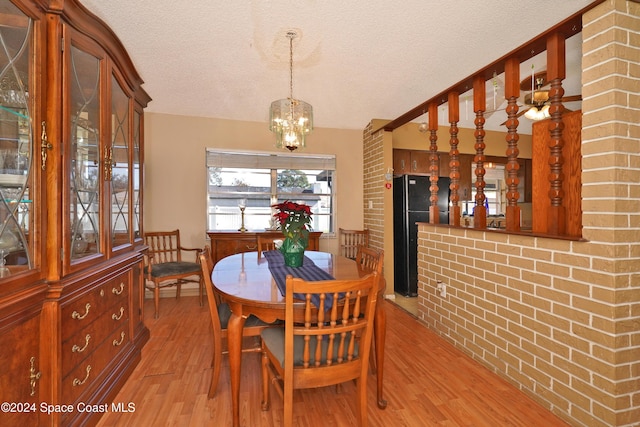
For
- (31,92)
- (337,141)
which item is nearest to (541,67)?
(337,141)

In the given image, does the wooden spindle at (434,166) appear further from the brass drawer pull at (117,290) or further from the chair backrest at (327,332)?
the brass drawer pull at (117,290)

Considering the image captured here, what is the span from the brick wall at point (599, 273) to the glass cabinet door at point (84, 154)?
2.56 metres

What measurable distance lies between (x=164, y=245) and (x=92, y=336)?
224 centimetres

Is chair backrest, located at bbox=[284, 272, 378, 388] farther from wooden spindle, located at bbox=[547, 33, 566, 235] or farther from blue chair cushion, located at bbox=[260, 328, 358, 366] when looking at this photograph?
wooden spindle, located at bbox=[547, 33, 566, 235]

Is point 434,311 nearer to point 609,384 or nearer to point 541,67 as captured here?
point 609,384

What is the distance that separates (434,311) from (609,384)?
1.42m

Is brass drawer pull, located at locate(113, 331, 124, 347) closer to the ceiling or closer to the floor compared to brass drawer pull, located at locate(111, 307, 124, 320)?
closer to the floor

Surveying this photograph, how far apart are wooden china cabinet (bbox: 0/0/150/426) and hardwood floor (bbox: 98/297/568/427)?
0.27 metres

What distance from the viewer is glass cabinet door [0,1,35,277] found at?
112cm

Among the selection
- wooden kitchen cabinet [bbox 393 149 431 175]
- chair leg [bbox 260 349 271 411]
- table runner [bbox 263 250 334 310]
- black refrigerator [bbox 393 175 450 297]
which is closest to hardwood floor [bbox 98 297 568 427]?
chair leg [bbox 260 349 271 411]

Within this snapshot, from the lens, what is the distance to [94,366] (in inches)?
65.0

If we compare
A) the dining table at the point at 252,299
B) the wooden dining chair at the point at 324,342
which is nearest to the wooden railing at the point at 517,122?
the dining table at the point at 252,299

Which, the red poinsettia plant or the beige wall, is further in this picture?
the beige wall

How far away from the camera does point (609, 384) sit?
1.44 meters
